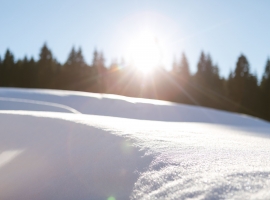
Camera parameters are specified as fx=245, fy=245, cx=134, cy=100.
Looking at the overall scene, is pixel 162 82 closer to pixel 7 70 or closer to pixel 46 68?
pixel 46 68

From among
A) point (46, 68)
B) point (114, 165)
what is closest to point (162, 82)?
point (46, 68)

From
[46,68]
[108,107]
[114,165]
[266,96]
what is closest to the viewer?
[114,165]

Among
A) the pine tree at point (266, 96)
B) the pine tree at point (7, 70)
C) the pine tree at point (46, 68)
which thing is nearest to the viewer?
the pine tree at point (266, 96)

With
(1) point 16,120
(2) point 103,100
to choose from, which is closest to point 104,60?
(2) point 103,100

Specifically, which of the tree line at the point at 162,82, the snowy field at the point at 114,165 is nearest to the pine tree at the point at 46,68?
the tree line at the point at 162,82

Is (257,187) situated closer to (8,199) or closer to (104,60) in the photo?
(8,199)

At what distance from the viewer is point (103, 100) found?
4.89 meters

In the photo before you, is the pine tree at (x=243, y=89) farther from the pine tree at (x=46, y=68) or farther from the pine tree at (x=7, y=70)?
the pine tree at (x=7, y=70)

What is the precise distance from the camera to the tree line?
64.1ft

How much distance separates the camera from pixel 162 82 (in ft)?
70.5

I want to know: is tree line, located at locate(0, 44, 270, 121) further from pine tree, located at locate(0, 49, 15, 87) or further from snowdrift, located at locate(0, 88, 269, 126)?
snowdrift, located at locate(0, 88, 269, 126)

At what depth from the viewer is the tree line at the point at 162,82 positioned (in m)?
19.5

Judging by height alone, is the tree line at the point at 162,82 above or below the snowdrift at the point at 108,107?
above

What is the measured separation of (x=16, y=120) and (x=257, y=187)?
1.68 m
